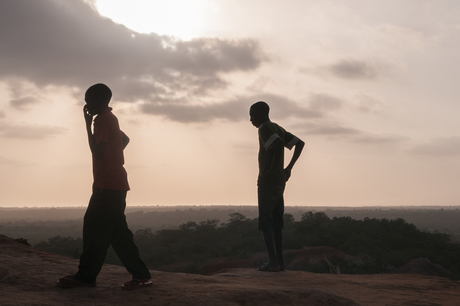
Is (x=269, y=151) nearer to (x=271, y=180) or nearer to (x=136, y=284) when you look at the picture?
(x=271, y=180)

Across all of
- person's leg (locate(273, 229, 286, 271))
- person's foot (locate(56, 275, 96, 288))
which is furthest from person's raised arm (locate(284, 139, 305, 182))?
person's foot (locate(56, 275, 96, 288))

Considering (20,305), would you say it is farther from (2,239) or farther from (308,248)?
(308,248)

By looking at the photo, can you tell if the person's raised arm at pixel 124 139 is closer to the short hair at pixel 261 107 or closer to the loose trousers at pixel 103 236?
the loose trousers at pixel 103 236

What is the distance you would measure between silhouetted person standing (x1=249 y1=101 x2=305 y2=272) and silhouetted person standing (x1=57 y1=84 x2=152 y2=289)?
2259 millimetres

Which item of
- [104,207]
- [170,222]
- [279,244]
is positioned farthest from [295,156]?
[170,222]

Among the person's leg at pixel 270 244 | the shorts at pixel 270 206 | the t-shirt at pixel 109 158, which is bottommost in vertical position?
the person's leg at pixel 270 244

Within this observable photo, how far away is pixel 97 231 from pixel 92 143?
2.87 feet

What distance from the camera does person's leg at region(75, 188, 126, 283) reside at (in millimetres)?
4016

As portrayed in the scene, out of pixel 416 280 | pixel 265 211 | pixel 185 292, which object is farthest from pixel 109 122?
pixel 416 280

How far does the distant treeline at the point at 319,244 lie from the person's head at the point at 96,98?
9.86 metres

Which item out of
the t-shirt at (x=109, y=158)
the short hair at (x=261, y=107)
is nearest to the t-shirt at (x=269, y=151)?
the short hair at (x=261, y=107)

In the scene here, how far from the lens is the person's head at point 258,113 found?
20.7 feet

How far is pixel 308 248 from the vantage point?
15.7 meters

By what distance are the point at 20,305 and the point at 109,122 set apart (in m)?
1.86
